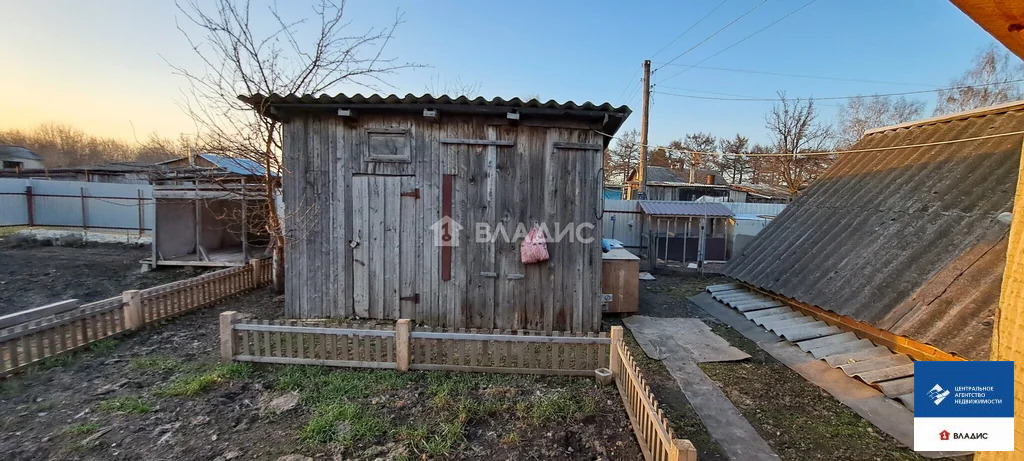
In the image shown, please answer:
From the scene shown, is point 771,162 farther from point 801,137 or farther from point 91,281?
point 91,281

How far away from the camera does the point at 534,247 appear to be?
5199 mm

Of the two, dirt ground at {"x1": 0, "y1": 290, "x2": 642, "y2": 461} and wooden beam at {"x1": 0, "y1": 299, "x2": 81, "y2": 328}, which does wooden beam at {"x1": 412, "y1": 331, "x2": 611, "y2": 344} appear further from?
wooden beam at {"x1": 0, "y1": 299, "x2": 81, "y2": 328}

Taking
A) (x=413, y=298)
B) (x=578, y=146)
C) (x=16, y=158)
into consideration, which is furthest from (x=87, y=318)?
(x=16, y=158)

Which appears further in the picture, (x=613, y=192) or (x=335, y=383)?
(x=613, y=192)

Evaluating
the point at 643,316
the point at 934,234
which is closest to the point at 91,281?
the point at 643,316

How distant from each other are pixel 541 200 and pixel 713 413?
3.14m

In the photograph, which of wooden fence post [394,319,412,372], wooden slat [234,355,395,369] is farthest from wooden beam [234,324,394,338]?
wooden slat [234,355,395,369]

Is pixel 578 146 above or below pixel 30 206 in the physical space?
above

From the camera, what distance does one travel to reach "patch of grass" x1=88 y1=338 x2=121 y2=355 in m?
4.36

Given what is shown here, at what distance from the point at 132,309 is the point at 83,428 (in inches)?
106

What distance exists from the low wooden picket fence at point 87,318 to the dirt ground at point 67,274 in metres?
2.52

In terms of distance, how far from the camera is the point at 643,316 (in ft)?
22.2

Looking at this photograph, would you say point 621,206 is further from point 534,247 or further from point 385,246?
point 385,246

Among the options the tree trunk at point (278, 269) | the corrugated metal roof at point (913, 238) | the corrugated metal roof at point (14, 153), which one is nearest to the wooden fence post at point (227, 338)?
the tree trunk at point (278, 269)
